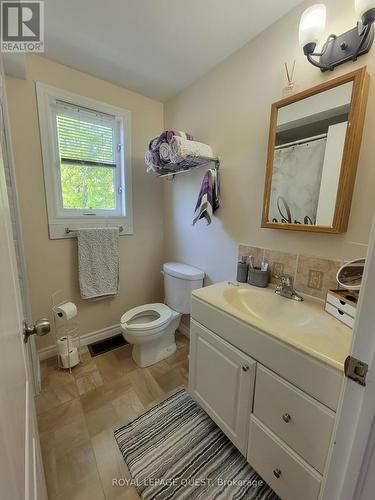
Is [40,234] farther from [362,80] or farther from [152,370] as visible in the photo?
[362,80]

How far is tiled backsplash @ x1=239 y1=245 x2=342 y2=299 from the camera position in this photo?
111 cm

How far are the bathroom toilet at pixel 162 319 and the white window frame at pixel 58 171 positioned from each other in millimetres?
704

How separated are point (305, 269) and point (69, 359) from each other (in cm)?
184

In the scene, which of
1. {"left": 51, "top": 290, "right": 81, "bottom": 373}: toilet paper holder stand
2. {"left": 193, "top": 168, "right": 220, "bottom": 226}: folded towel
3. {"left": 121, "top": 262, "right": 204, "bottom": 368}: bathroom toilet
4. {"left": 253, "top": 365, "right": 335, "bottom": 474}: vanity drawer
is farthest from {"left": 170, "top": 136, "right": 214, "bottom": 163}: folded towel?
{"left": 51, "top": 290, "right": 81, "bottom": 373}: toilet paper holder stand

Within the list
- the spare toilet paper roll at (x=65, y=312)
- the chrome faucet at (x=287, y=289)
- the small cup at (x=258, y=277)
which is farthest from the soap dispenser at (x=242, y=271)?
the spare toilet paper roll at (x=65, y=312)

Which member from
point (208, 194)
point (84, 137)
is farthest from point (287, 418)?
point (84, 137)

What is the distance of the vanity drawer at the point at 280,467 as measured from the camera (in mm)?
796

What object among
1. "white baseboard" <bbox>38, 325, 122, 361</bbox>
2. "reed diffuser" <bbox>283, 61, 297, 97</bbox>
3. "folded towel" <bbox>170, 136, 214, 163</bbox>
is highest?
"reed diffuser" <bbox>283, 61, 297, 97</bbox>

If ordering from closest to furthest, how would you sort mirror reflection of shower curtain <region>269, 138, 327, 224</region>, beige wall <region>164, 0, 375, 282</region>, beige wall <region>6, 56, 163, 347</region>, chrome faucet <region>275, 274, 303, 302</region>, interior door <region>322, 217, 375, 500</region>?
interior door <region>322, 217, 375, 500</region>
beige wall <region>164, 0, 375, 282</region>
mirror reflection of shower curtain <region>269, 138, 327, 224</region>
chrome faucet <region>275, 274, 303, 302</region>
beige wall <region>6, 56, 163, 347</region>

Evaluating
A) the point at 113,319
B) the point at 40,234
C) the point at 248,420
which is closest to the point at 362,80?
the point at 248,420

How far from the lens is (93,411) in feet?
4.53

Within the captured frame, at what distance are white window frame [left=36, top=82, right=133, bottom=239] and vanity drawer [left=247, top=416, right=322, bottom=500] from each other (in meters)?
1.76

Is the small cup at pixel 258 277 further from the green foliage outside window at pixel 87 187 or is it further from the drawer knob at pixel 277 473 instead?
the green foliage outside window at pixel 87 187

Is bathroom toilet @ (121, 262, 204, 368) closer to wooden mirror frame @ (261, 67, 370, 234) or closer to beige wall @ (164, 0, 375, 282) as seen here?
beige wall @ (164, 0, 375, 282)
